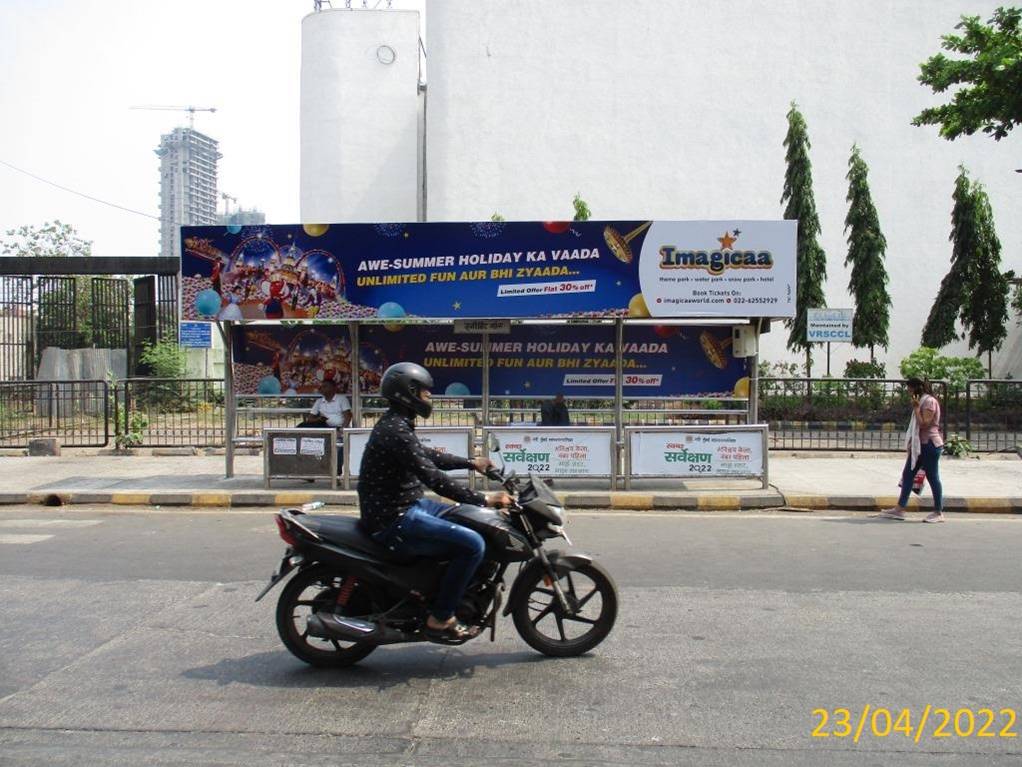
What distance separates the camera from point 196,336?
19.8m

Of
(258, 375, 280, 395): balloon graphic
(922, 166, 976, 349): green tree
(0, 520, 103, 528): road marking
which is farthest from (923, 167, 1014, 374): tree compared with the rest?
(0, 520, 103, 528): road marking

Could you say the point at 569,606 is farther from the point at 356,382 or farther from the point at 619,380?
the point at 356,382

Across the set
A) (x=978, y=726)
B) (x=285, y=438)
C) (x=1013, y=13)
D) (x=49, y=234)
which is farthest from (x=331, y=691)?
(x=49, y=234)

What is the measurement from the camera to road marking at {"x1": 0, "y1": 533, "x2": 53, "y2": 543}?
9.14 metres

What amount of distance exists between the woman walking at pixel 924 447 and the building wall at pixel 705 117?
22.2 metres

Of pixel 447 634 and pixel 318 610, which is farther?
pixel 318 610

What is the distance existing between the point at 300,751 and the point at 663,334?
32.2 ft

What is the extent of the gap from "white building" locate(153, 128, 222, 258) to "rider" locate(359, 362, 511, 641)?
122622 millimetres

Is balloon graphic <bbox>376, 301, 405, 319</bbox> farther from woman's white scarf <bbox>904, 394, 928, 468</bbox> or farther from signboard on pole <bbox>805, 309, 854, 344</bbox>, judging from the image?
signboard on pole <bbox>805, 309, 854, 344</bbox>

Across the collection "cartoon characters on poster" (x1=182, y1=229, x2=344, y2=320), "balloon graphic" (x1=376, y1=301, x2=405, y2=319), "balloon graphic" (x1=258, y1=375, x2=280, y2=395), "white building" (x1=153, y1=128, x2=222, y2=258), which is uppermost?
"white building" (x1=153, y1=128, x2=222, y2=258)

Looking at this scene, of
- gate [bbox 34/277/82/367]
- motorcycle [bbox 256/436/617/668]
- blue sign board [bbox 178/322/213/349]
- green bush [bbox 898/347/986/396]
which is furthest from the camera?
gate [bbox 34/277/82/367]

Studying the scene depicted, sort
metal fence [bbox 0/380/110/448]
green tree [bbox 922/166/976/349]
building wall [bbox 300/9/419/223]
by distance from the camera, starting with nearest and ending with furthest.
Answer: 1. metal fence [bbox 0/380/110/448]
2. green tree [bbox 922/166/976/349]
3. building wall [bbox 300/9/419/223]

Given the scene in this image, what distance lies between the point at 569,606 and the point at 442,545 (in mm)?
946

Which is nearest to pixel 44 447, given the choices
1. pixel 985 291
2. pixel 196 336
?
pixel 196 336
